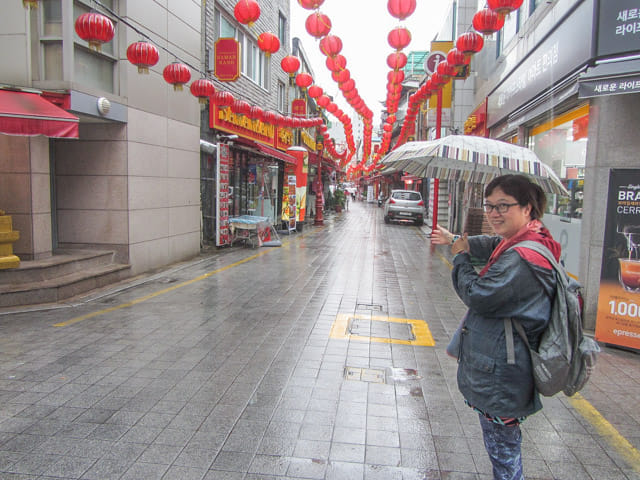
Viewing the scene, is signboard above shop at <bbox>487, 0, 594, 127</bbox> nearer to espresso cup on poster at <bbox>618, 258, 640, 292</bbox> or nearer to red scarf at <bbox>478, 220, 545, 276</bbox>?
espresso cup on poster at <bbox>618, 258, 640, 292</bbox>

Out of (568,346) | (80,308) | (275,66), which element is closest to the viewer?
(568,346)

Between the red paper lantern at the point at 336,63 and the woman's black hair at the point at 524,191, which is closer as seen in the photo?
the woman's black hair at the point at 524,191

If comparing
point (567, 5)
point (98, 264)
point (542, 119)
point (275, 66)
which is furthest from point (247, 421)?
point (275, 66)

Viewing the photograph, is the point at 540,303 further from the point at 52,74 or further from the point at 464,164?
the point at 52,74

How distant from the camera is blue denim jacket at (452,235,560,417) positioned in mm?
2275

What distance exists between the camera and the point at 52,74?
7.77 m

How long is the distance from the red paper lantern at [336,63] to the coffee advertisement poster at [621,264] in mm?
5280

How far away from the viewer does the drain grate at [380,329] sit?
5996mm

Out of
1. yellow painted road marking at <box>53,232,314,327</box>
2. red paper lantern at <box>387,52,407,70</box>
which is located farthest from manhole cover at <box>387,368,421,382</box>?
red paper lantern at <box>387,52,407,70</box>

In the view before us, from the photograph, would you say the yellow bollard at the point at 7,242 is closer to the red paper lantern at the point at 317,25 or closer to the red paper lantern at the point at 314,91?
the red paper lantern at the point at 317,25

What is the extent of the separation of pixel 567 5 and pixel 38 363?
8.71 metres

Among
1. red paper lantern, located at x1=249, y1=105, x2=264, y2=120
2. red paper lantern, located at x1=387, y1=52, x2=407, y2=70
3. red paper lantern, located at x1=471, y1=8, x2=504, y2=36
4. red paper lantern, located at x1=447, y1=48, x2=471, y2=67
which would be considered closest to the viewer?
red paper lantern, located at x1=471, y1=8, x2=504, y2=36

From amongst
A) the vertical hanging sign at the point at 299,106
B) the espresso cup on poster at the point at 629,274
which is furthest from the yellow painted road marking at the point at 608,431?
the vertical hanging sign at the point at 299,106

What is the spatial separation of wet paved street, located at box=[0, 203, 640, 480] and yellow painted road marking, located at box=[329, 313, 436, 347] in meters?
0.03
